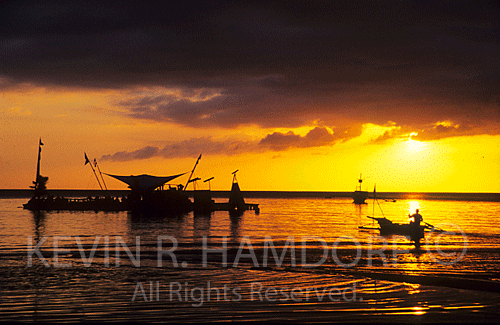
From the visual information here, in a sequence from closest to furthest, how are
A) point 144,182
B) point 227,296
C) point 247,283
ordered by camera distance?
point 227,296 → point 247,283 → point 144,182

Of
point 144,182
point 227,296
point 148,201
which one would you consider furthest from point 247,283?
point 144,182

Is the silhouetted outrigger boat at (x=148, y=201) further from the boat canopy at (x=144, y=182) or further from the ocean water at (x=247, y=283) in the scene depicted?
the ocean water at (x=247, y=283)

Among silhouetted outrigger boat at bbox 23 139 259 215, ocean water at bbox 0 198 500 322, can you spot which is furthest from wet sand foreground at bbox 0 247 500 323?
silhouetted outrigger boat at bbox 23 139 259 215

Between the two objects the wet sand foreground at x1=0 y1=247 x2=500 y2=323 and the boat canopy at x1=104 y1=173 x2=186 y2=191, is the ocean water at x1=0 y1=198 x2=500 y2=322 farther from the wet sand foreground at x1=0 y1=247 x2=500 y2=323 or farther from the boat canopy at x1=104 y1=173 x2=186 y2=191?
the boat canopy at x1=104 y1=173 x2=186 y2=191

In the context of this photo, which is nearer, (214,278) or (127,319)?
(127,319)

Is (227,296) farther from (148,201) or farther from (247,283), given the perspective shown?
(148,201)

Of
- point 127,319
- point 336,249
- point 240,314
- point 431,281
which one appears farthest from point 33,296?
point 336,249

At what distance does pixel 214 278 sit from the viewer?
21.8 meters

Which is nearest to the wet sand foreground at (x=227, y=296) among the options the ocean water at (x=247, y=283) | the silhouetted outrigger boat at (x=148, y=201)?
the ocean water at (x=247, y=283)

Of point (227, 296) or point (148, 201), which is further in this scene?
point (148, 201)

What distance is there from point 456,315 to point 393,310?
72.3 inches

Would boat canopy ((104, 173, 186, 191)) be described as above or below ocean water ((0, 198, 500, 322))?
above

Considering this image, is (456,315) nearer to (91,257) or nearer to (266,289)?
(266,289)

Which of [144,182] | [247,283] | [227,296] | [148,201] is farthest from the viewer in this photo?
[144,182]
